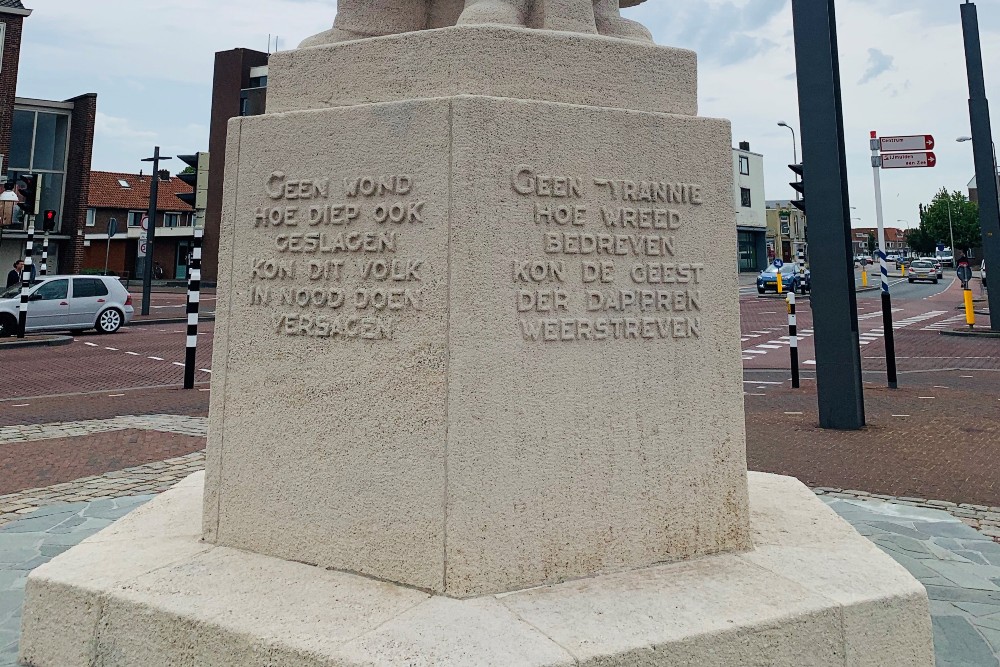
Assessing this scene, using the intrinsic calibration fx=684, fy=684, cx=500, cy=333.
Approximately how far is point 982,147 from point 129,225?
52.8 meters

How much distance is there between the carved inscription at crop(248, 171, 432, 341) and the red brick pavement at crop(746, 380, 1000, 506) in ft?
13.6

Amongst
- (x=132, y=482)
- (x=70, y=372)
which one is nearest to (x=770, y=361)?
(x=132, y=482)

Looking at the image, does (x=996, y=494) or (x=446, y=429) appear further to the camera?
(x=996, y=494)

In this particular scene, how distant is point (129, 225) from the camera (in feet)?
169

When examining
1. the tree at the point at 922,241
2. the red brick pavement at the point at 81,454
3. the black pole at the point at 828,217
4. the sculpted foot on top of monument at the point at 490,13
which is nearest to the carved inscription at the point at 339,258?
the sculpted foot on top of monument at the point at 490,13

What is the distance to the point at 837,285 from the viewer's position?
744 cm

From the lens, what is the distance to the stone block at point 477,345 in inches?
102

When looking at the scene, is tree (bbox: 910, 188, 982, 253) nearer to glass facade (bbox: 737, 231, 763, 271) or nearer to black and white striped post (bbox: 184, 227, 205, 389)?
glass facade (bbox: 737, 231, 763, 271)

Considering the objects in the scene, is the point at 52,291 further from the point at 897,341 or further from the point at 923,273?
the point at 923,273

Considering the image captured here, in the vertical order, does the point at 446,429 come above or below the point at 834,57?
below

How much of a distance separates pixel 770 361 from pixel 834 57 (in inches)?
319

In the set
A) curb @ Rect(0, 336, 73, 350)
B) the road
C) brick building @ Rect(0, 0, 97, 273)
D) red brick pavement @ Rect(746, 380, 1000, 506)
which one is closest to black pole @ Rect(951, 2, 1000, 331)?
the road

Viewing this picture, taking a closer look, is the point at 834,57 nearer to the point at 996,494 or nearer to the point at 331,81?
the point at 996,494

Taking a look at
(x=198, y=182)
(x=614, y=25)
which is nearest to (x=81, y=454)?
(x=198, y=182)
